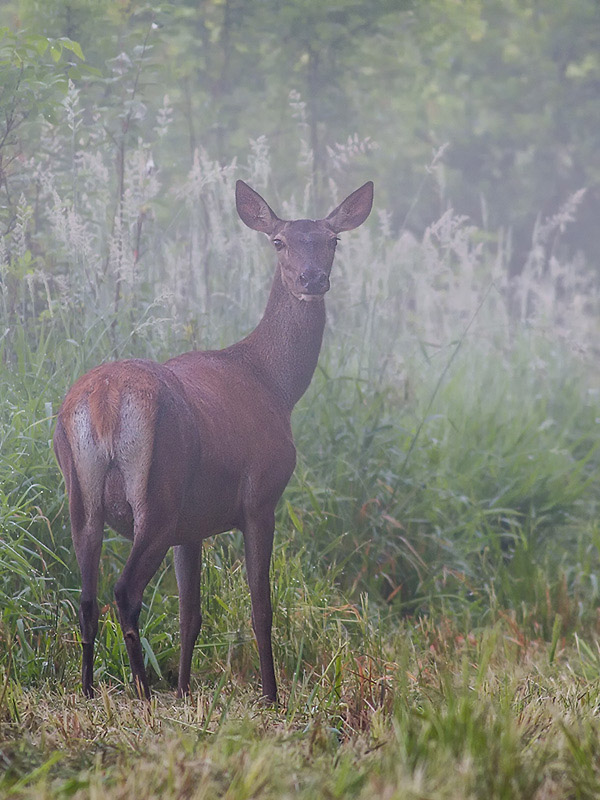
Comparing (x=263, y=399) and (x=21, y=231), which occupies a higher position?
(x=21, y=231)

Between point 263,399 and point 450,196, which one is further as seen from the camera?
point 450,196

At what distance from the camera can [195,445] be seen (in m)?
3.00

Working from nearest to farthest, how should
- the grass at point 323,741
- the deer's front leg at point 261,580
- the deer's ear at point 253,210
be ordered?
the grass at point 323,741 < the deer's front leg at point 261,580 < the deer's ear at point 253,210

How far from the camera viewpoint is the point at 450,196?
26.8 ft

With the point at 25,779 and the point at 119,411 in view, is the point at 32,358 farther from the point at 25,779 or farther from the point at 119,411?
the point at 25,779

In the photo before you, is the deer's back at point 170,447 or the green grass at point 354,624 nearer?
the green grass at point 354,624

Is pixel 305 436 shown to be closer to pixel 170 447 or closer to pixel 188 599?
pixel 188 599

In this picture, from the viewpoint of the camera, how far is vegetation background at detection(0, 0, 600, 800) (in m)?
2.48

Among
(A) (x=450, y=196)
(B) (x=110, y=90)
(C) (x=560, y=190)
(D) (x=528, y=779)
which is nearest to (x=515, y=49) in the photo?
(A) (x=450, y=196)

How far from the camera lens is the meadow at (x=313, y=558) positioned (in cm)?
235

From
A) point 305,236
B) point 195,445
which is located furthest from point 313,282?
point 195,445

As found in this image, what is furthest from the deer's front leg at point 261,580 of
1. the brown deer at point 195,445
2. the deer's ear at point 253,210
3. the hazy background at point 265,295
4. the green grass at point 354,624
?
the deer's ear at point 253,210

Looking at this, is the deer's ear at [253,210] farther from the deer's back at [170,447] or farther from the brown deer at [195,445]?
the deer's back at [170,447]

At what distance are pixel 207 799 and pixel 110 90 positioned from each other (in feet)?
11.2
